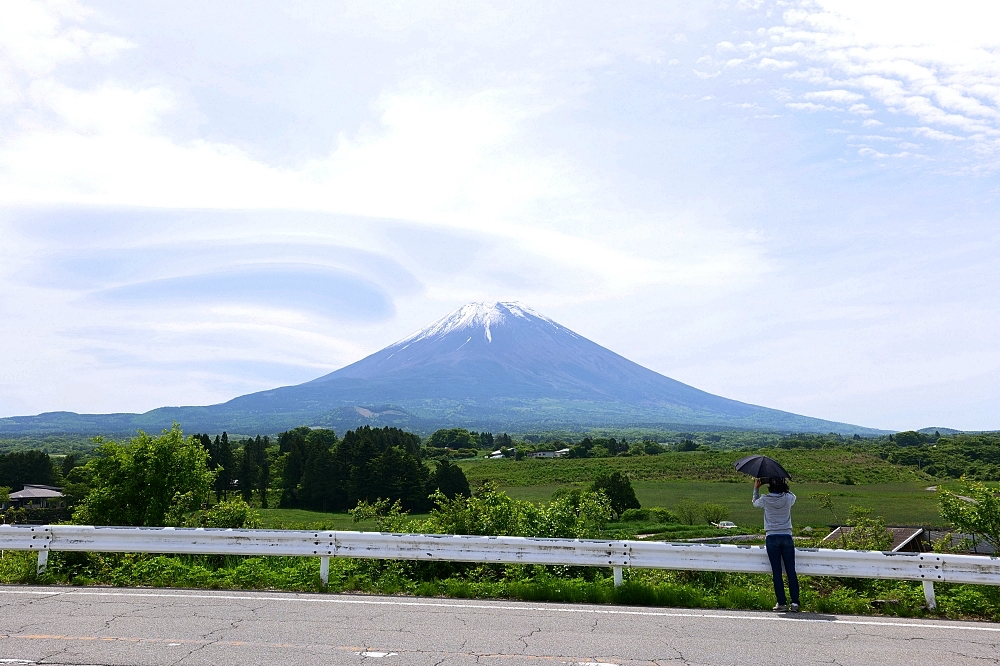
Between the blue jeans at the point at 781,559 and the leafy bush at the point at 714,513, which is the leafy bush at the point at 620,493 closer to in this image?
the leafy bush at the point at 714,513

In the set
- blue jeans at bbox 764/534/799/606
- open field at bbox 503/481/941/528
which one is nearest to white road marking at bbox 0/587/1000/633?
blue jeans at bbox 764/534/799/606

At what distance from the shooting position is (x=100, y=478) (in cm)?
1486

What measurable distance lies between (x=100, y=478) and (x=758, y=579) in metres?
13.5

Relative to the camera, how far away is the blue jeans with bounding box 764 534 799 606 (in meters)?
8.41

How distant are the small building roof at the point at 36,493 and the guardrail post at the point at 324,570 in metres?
81.7

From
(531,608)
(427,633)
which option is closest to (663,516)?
(531,608)

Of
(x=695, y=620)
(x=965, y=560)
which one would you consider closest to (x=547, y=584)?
(x=695, y=620)

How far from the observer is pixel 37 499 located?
7769 centimetres

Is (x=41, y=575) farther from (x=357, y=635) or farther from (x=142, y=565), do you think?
(x=357, y=635)

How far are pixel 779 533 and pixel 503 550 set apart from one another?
361 cm

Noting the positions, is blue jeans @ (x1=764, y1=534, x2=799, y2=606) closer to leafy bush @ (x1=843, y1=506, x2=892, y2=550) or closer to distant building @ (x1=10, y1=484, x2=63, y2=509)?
leafy bush @ (x1=843, y1=506, x2=892, y2=550)

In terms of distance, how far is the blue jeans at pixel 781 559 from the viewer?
8.41 meters

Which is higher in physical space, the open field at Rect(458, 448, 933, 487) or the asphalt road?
the asphalt road

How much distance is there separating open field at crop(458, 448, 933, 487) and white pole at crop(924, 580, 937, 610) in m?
86.7
